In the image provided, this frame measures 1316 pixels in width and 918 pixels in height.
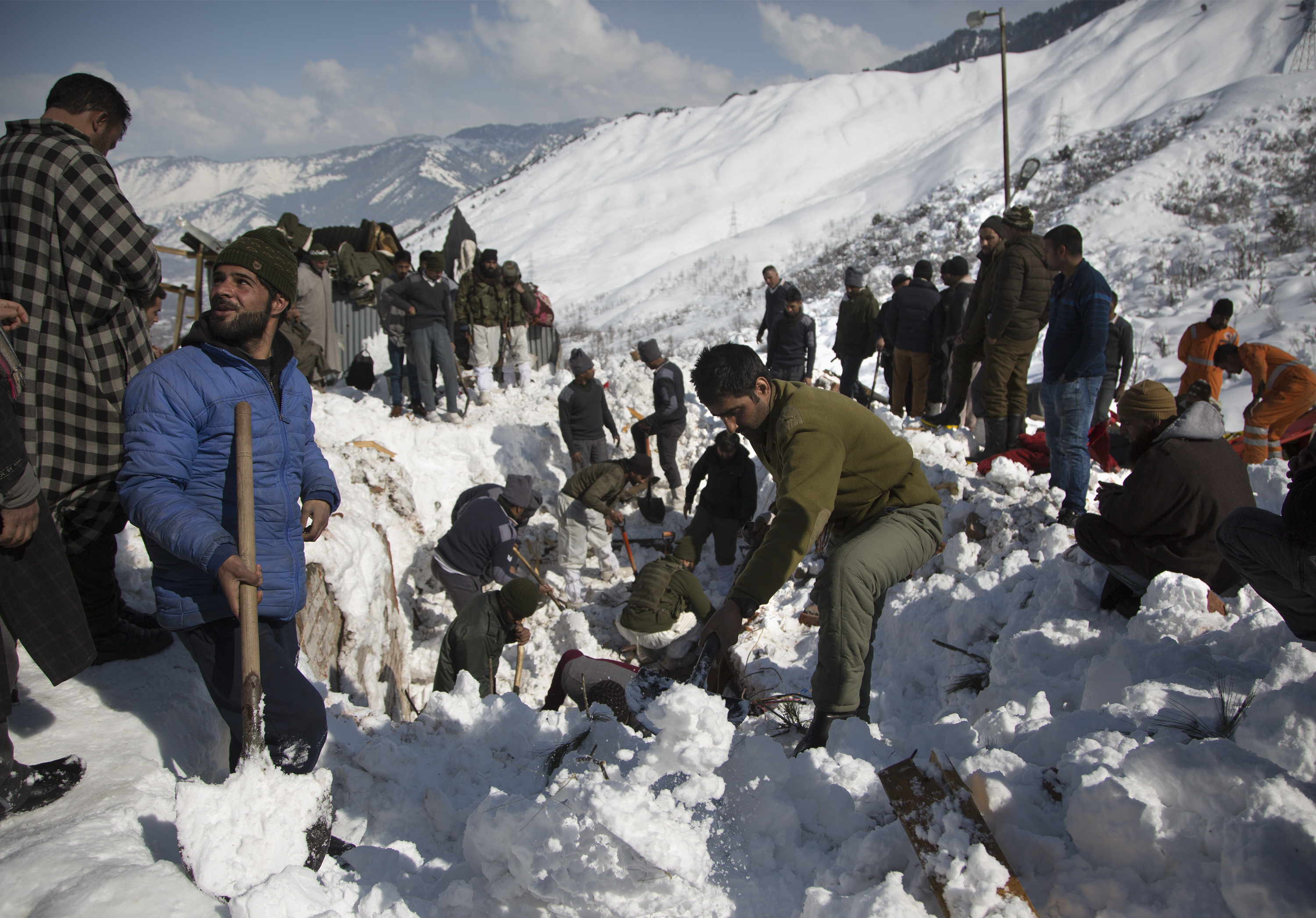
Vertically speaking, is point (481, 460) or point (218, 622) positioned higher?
point (218, 622)

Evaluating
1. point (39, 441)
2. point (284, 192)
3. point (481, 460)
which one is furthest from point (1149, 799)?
point (284, 192)

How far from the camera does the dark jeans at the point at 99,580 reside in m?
2.51

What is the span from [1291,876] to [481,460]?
23.5ft

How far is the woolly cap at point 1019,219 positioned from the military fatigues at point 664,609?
3408 mm

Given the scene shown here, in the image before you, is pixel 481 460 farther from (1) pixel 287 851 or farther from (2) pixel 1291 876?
(2) pixel 1291 876

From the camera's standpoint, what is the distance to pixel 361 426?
6.95 metres

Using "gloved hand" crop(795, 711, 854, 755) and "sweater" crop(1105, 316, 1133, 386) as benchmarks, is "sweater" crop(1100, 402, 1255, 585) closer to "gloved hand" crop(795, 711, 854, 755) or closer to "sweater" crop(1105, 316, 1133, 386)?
"gloved hand" crop(795, 711, 854, 755)

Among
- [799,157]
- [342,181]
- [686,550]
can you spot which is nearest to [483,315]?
[686,550]

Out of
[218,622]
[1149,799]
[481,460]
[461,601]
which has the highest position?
[218,622]

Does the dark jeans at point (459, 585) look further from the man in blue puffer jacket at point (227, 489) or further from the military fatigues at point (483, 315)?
the man in blue puffer jacket at point (227, 489)

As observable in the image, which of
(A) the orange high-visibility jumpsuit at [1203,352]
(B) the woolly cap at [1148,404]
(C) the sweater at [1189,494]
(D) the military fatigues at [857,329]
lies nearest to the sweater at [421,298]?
(D) the military fatigues at [857,329]

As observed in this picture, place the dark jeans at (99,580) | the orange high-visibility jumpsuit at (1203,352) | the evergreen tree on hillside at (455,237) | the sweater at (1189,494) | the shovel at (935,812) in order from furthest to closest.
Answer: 1. the evergreen tree on hillside at (455,237)
2. the orange high-visibility jumpsuit at (1203,352)
3. the sweater at (1189,494)
4. the dark jeans at (99,580)
5. the shovel at (935,812)

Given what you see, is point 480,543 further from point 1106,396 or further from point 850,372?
point 1106,396

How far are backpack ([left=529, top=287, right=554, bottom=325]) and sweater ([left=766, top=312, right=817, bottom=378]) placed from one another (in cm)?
302
